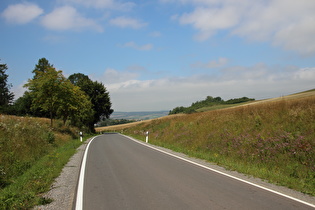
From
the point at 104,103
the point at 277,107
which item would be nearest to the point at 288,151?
the point at 277,107

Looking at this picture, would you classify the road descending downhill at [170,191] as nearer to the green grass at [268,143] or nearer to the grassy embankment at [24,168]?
the grassy embankment at [24,168]

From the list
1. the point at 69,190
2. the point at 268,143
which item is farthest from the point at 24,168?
the point at 268,143

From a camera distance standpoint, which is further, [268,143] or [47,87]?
[47,87]

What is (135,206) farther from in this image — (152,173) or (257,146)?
(257,146)

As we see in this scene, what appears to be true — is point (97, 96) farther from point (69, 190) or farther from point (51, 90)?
point (69, 190)

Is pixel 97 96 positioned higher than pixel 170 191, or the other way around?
pixel 97 96

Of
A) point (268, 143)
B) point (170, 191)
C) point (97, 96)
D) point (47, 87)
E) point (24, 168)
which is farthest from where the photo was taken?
point (97, 96)

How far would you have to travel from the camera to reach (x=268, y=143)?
1079 centimetres

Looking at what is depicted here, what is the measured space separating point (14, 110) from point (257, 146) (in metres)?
65.0

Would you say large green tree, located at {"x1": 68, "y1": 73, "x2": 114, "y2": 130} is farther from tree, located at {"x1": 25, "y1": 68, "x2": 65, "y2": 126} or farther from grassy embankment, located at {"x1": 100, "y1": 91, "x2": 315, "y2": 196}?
grassy embankment, located at {"x1": 100, "y1": 91, "x2": 315, "y2": 196}

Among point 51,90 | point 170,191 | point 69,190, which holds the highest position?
point 51,90

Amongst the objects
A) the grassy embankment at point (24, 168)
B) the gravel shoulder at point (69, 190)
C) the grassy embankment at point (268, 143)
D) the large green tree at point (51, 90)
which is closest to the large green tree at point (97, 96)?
the large green tree at point (51, 90)

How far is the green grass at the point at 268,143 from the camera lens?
8148 millimetres

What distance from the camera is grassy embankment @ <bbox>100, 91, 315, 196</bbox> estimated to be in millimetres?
8148
